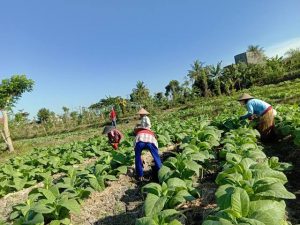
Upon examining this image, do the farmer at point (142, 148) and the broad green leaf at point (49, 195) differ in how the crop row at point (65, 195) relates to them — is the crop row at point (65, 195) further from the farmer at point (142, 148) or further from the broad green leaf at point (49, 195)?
the farmer at point (142, 148)

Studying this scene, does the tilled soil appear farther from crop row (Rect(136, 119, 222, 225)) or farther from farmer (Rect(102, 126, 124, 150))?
farmer (Rect(102, 126, 124, 150))

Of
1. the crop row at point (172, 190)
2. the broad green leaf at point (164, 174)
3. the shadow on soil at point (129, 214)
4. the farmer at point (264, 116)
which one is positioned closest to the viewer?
the crop row at point (172, 190)

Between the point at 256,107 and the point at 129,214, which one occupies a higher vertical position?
the point at 256,107

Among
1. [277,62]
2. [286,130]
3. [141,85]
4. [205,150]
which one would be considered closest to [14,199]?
[205,150]

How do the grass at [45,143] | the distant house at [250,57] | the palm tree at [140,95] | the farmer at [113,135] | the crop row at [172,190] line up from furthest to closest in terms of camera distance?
the distant house at [250,57], the palm tree at [140,95], the grass at [45,143], the farmer at [113,135], the crop row at [172,190]

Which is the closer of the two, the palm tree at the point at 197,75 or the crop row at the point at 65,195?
the crop row at the point at 65,195

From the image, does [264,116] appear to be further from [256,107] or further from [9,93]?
Result: [9,93]

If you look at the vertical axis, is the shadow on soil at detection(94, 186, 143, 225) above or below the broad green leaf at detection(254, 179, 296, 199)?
below

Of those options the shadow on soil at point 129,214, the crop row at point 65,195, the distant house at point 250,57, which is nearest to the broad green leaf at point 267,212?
the shadow on soil at point 129,214

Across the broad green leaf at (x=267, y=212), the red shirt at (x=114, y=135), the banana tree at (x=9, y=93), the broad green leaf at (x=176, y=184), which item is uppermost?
the banana tree at (x=9, y=93)

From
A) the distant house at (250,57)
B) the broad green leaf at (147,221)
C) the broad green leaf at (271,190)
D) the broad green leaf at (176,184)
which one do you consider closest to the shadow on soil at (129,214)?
the broad green leaf at (176,184)

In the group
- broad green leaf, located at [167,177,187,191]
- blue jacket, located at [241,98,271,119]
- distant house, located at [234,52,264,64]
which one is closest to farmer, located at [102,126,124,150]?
blue jacket, located at [241,98,271,119]

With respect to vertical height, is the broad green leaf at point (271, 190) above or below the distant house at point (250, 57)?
below

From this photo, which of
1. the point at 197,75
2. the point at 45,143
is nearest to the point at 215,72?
the point at 197,75
